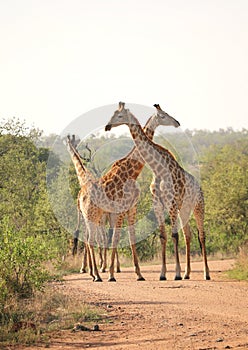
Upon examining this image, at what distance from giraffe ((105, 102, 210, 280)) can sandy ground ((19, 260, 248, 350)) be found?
1.35 metres

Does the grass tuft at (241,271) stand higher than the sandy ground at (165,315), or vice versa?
the grass tuft at (241,271)

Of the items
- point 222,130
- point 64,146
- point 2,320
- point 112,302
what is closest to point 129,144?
point 64,146

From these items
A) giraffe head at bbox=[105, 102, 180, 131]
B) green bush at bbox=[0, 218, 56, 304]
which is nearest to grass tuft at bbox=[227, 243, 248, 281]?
giraffe head at bbox=[105, 102, 180, 131]

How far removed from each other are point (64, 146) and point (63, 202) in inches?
119

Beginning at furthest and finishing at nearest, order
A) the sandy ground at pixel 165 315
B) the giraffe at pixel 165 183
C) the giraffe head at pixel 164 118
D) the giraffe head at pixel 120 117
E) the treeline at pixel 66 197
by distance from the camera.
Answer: the treeline at pixel 66 197, the giraffe head at pixel 164 118, the giraffe at pixel 165 183, the giraffe head at pixel 120 117, the sandy ground at pixel 165 315

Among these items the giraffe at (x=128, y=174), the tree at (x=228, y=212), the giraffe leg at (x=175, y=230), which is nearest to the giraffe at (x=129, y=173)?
the giraffe at (x=128, y=174)

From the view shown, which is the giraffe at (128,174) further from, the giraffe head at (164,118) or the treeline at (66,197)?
the treeline at (66,197)

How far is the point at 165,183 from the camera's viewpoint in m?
14.6

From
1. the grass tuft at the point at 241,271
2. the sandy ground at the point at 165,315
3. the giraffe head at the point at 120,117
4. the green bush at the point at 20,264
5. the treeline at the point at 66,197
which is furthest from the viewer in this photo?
the treeline at the point at 66,197

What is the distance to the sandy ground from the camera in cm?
770

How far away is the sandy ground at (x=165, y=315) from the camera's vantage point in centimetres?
770

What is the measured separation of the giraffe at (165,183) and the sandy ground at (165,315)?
4.42 ft

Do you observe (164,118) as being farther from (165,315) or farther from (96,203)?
(165,315)

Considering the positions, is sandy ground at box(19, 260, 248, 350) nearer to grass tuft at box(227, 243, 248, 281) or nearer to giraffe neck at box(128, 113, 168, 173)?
grass tuft at box(227, 243, 248, 281)
